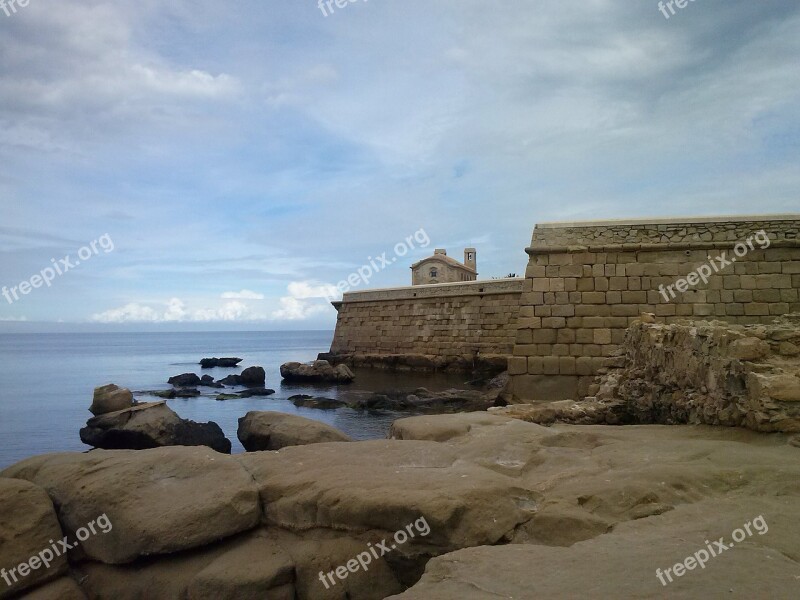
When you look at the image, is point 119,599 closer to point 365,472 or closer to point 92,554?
point 92,554

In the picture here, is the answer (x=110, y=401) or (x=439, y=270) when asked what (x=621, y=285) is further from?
(x=439, y=270)

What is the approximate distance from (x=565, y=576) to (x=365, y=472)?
6.14ft

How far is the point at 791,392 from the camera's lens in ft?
15.1

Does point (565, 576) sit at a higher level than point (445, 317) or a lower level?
lower

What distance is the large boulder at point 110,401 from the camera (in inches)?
515

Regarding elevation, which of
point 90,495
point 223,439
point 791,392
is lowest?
point 223,439

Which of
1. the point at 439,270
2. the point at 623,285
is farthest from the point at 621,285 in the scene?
the point at 439,270

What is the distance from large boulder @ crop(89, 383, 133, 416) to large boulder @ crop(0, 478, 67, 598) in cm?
976

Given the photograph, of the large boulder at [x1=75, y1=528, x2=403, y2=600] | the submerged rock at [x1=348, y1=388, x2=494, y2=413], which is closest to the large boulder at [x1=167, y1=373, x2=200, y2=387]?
the submerged rock at [x1=348, y1=388, x2=494, y2=413]

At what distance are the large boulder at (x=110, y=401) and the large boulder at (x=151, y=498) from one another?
925 centimetres

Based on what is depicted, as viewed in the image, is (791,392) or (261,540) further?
(791,392)

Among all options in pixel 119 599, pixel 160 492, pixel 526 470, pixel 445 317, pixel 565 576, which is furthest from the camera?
pixel 445 317

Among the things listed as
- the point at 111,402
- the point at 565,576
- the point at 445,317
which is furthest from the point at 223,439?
the point at 445,317

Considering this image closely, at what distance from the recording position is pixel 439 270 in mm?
40312
